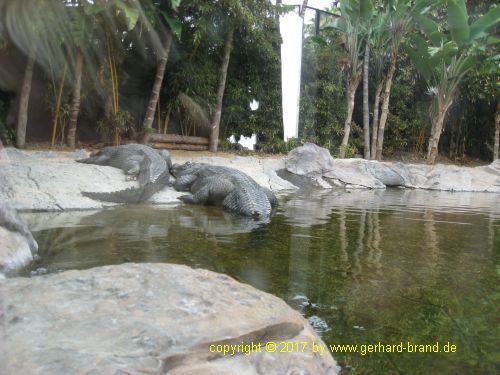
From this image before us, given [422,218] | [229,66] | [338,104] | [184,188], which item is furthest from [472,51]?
[184,188]

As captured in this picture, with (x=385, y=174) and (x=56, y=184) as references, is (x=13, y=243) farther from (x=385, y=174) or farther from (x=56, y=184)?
(x=385, y=174)

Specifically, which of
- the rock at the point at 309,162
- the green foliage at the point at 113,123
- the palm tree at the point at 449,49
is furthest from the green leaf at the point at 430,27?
the green foliage at the point at 113,123

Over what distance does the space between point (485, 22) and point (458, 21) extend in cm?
94

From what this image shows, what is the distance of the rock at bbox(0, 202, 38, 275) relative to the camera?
2.54 m

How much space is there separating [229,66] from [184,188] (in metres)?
7.86

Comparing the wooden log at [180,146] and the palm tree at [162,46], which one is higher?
the palm tree at [162,46]

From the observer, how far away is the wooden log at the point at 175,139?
11.7 meters

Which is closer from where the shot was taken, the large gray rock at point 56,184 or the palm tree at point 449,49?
the large gray rock at point 56,184

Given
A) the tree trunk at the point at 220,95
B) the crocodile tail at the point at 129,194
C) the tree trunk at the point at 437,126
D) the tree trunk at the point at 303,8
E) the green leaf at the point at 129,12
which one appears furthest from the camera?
the tree trunk at the point at 303,8

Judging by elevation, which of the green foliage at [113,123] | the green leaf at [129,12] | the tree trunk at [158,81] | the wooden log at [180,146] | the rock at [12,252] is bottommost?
the rock at [12,252]

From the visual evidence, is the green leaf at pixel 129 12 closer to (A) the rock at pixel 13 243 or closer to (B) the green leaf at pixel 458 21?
(A) the rock at pixel 13 243

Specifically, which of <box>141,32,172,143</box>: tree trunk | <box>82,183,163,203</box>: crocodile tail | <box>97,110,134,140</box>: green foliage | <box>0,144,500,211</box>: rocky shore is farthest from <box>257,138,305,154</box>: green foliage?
<box>82,183,163,203</box>: crocodile tail

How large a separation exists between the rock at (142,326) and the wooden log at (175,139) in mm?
9952

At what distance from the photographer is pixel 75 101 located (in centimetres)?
966
